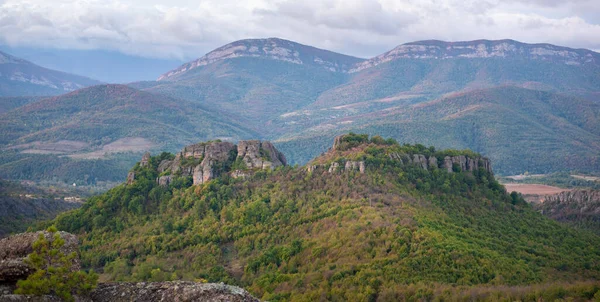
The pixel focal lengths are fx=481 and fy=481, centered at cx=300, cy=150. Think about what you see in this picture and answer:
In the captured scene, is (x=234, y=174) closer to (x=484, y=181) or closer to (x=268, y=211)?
(x=268, y=211)

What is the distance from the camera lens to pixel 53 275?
21.5 meters

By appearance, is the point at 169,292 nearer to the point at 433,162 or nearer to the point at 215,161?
the point at 215,161

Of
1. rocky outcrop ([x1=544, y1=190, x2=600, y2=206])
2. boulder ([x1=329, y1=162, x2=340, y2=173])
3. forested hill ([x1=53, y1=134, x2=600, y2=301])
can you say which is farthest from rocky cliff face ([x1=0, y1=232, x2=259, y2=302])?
rocky outcrop ([x1=544, y1=190, x2=600, y2=206])

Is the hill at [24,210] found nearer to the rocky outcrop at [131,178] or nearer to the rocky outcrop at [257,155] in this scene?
the rocky outcrop at [131,178]

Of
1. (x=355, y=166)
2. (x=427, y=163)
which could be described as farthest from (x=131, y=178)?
(x=427, y=163)

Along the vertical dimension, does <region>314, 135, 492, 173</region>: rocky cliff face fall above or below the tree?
below

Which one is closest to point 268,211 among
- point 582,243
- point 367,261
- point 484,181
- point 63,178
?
point 367,261

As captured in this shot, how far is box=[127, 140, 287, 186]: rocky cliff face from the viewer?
67125mm

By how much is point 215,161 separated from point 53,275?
47.4 metres

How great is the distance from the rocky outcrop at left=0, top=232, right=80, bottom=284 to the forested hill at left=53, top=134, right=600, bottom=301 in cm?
1793

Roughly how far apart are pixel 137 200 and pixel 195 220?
10321 mm

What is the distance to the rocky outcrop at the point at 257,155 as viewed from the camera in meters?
69.0

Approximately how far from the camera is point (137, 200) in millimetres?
64625

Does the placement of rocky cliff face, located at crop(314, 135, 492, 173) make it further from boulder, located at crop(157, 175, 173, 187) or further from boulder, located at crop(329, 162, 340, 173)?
boulder, located at crop(157, 175, 173, 187)
